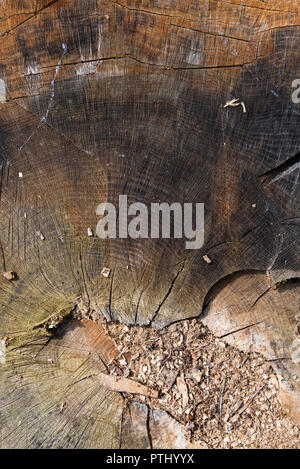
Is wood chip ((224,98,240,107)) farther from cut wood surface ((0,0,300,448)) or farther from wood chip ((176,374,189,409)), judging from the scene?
wood chip ((176,374,189,409))

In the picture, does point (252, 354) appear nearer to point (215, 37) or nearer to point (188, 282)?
point (188, 282)

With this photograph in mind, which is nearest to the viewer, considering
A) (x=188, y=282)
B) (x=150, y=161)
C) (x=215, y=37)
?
(x=215, y=37)

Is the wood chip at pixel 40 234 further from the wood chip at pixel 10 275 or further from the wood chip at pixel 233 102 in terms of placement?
the wood chip at pixel 233 102

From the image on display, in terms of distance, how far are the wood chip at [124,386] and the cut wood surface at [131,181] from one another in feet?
0.12

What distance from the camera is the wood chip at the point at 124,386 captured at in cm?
189

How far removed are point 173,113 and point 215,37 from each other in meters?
0.35

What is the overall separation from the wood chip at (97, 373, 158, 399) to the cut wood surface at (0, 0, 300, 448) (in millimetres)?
37

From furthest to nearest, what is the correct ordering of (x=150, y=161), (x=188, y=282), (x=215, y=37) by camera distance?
(x=188, y=282)
(x=150, y=161)
(x=215, y=37)

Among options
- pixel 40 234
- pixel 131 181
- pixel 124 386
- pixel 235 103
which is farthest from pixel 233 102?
pixel 124 386

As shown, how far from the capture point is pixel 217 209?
69.0 inches

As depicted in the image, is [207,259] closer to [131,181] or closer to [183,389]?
[131,181]

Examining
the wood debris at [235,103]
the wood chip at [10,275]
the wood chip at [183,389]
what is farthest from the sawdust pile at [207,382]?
the wood debris at [235,103]
